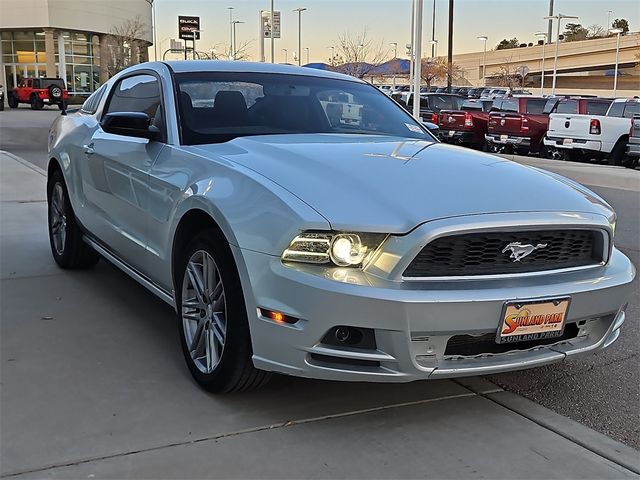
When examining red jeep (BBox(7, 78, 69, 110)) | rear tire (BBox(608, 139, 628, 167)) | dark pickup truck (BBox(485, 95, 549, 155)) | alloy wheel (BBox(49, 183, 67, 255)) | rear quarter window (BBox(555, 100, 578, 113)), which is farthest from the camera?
red jeep (BBox(7, 78, 69, 110))

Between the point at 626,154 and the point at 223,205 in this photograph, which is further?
the point at 626,154

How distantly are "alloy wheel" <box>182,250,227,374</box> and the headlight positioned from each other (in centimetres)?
57

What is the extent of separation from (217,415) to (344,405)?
620mm

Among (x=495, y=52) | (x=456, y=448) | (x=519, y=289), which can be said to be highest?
(x=495, y=52)

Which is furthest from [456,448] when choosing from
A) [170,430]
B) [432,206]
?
[170,430]

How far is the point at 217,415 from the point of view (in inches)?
133

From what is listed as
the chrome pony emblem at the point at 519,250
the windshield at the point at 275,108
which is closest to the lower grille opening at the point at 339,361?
the chrome pony emblem at the point at 519,250

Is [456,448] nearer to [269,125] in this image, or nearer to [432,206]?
[432,206]

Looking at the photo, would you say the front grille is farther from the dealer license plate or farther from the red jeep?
the red jeep

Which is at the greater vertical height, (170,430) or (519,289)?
(519,289)

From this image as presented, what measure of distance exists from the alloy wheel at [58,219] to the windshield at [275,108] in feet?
6.82

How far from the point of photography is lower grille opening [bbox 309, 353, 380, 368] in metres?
3.04

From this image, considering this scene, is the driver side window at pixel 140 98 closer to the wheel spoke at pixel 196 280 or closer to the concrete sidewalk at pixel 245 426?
the wheel spoke at pixel 196 280

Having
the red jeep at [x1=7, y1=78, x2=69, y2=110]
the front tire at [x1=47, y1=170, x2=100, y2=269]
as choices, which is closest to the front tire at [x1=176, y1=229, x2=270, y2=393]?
the front tire at [x1=47, y1=170, x2=100, y2=269]
